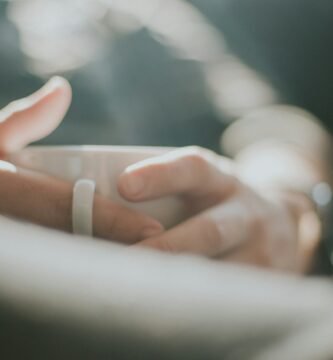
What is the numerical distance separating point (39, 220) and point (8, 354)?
111 mm

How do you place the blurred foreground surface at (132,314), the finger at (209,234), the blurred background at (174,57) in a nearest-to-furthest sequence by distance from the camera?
the blurred foreground surface at (132,314) → the finger at (209,234) → the blurred background at (174,57)

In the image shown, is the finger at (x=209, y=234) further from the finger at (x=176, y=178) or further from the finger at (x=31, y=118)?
the finger at (x=31, y=118)

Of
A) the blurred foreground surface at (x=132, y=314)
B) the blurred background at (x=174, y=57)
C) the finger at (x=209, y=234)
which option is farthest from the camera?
the blurred background at (x=174, y=57)

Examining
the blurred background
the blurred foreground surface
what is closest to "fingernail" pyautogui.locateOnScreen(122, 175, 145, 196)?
the blurred foreground surface

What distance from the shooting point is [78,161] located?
384mm

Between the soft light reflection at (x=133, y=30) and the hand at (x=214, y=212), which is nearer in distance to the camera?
the hand at (x=214, y=212)

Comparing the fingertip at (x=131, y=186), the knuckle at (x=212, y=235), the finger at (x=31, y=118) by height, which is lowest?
the knuckle at (x=212, y=235)

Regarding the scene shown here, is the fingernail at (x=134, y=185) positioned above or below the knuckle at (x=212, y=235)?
above

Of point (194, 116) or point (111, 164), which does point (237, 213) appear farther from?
point (194, 116)

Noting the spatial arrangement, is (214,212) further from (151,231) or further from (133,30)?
(133,30)

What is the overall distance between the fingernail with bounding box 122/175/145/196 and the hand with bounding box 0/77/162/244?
12 mm

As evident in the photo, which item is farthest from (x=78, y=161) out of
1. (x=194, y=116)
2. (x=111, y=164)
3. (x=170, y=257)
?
(x=194, y=116)

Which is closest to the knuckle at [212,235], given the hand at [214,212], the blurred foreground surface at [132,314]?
the hand at [214,212]

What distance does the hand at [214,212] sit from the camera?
0.36 meters
